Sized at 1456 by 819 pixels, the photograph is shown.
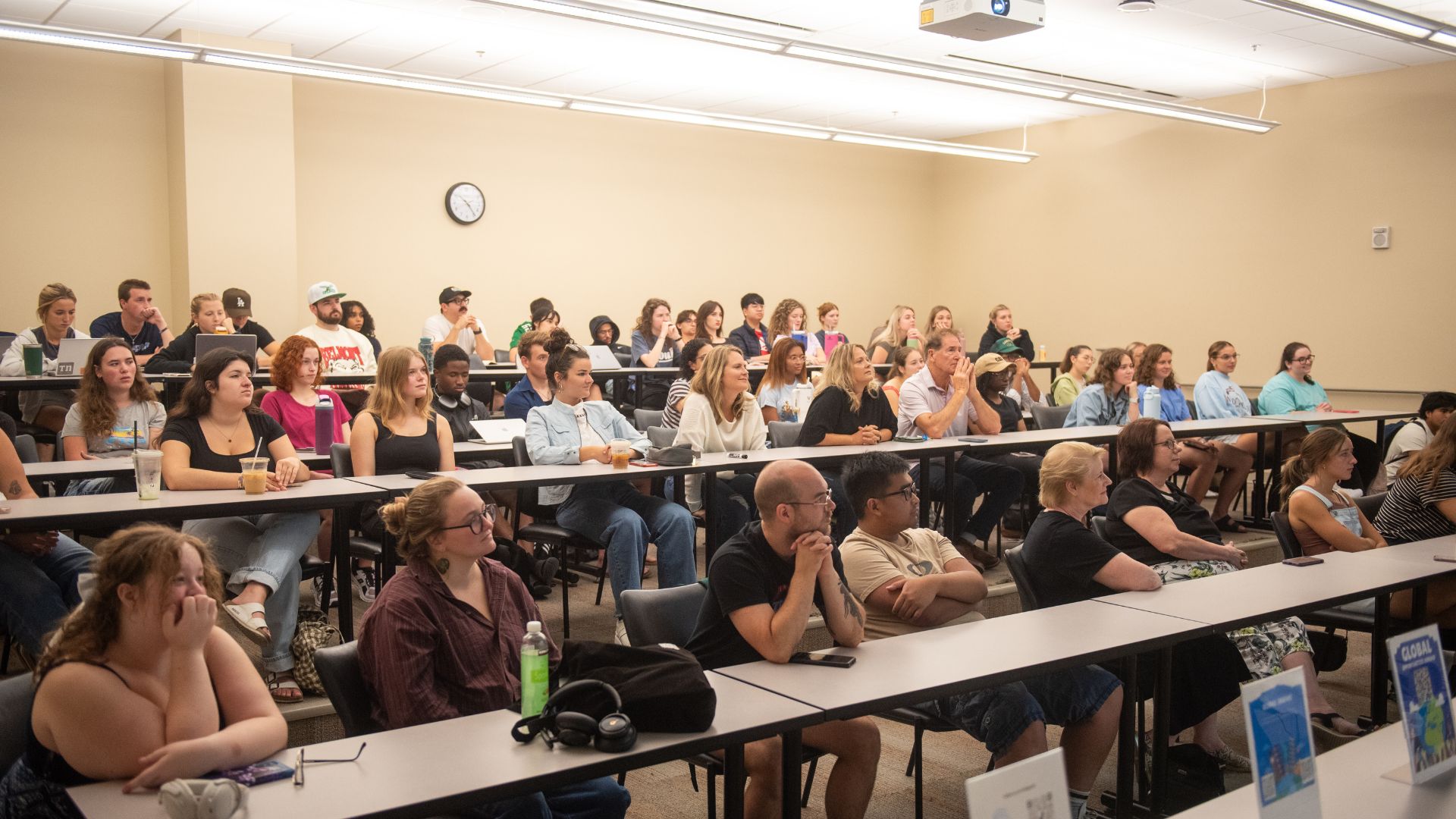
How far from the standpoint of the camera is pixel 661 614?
2885 millimetres

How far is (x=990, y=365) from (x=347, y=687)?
15.3 feet

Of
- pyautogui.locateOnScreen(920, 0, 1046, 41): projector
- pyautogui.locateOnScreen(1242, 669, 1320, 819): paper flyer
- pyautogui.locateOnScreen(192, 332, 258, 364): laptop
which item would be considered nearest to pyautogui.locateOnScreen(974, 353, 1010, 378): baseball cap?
pyautogui.locateOnScreen(920, 0, 1046, 41): projector

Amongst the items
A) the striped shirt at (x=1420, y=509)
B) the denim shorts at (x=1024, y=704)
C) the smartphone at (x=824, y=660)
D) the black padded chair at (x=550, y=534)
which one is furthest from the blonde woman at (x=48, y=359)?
the striped shirt at (x=1420, y=509)

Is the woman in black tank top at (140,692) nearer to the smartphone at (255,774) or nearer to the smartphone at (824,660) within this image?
the smartphone at (255,774)

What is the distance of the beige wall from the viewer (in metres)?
9.07

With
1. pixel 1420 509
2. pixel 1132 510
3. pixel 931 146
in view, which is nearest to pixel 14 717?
pixel 1132 510

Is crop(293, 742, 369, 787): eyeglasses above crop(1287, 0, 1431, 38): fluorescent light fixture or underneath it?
underneath

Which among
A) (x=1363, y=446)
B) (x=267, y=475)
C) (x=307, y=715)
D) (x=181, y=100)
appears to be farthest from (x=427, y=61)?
(x=1363, y=446)

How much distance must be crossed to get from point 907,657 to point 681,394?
3.71 metres

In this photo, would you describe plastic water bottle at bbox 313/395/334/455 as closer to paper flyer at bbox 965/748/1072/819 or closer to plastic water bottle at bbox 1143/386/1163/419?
paper flyer at bbox 965/748/1072/819

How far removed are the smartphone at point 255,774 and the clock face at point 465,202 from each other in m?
8.48

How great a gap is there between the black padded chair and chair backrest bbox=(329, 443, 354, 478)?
26.1 inches

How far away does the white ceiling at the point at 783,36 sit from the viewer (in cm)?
738

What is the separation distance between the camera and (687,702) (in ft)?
6.68
